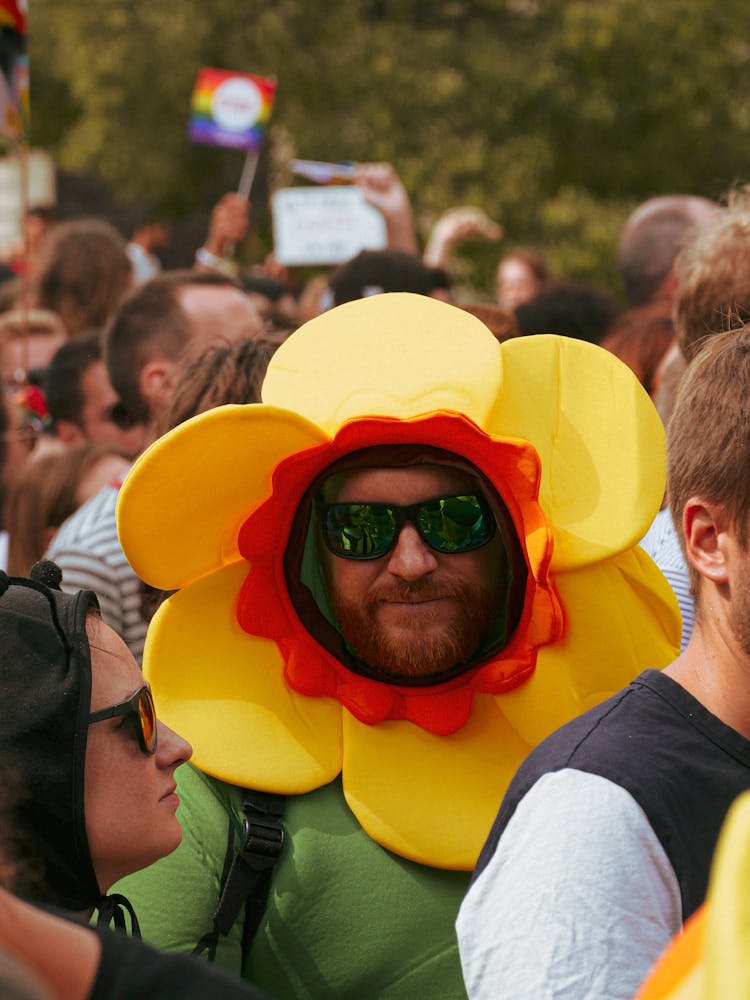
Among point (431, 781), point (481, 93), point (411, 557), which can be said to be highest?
point (411, 557)

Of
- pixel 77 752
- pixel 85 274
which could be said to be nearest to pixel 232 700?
pixel 77 752

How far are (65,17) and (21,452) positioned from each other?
1483 centimetres

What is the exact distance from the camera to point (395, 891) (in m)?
2.31

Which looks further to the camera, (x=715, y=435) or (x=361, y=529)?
(x=361, y=529)


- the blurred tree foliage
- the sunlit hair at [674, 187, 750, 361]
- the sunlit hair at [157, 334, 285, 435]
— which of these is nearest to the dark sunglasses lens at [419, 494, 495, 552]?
the sunlit hair at [157, 334, 285, 435]

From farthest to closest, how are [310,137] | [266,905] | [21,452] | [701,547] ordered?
[310,137] < [21,452] < [266,905] < [701,547]

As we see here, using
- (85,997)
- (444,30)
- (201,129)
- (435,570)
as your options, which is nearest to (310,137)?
(444,30)

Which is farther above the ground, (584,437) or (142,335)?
(584,437)

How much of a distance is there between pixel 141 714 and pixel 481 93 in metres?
15.4

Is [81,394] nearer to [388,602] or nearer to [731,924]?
[388,602]

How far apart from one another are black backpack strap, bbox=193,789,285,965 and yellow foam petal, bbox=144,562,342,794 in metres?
0.07

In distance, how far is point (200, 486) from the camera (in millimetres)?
2381

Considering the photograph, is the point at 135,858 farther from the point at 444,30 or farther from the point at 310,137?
the point at 444,30

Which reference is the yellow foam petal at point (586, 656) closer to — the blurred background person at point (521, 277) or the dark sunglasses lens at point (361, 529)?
the dark sunglasses lens at point (361, 529)
